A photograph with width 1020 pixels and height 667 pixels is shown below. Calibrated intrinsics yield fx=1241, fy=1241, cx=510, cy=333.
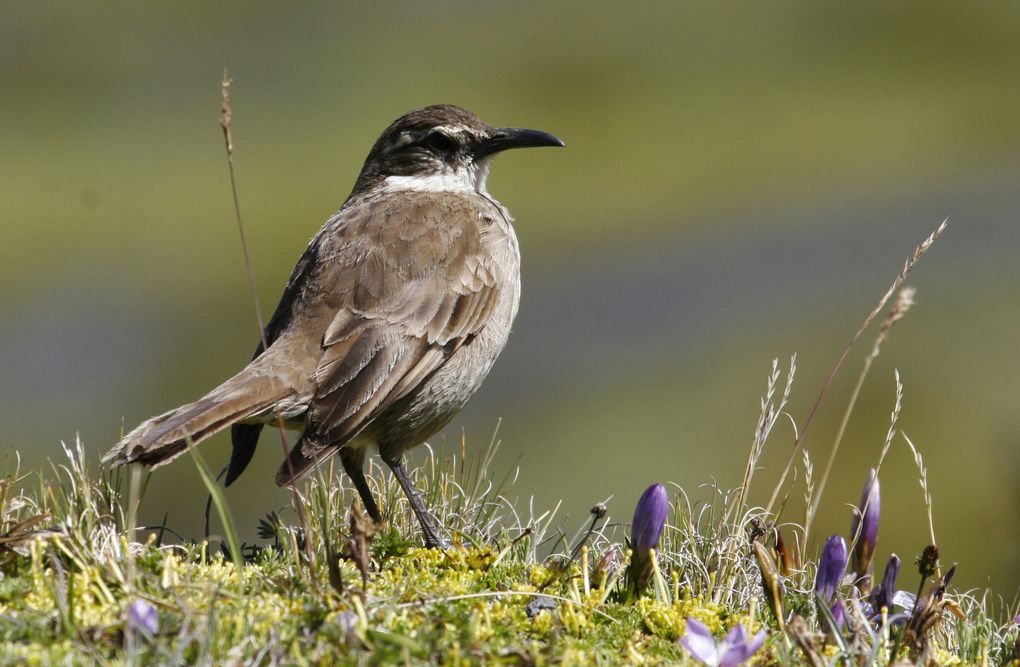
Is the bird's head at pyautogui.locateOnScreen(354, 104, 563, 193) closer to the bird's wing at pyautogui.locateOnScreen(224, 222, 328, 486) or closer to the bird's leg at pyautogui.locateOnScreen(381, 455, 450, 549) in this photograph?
the bird's wing at pyautogui.locateOnScreen(224, 222, 328, 486)

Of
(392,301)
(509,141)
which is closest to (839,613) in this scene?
(392,301)

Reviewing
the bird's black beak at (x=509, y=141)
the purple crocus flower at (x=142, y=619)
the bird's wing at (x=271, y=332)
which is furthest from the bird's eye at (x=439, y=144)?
the purple crocus flower at (x=142, y=619)

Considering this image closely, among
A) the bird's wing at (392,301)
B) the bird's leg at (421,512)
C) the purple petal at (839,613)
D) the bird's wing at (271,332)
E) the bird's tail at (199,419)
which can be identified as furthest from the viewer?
the bird's wing at (271,332)

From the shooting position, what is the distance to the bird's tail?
4.58 m

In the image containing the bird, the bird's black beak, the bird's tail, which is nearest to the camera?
the bird's tail

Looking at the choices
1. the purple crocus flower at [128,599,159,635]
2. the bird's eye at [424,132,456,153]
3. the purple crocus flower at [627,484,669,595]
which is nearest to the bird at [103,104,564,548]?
the bird's eye at [424,132,456,153]

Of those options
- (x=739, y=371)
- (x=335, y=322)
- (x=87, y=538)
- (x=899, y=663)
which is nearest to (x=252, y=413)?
(x=335, y=322)

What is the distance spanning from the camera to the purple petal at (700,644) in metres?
3.33

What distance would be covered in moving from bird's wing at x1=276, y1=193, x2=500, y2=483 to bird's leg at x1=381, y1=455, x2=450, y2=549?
275mm

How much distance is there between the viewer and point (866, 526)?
416 cm

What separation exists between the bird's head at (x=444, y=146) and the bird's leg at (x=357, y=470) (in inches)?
71.9

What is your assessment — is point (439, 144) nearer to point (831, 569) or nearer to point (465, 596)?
point (831, 569)

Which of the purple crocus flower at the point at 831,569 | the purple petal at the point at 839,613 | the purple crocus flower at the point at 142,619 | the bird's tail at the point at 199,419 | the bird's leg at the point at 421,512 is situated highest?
the bird's tail at the point at 199,419

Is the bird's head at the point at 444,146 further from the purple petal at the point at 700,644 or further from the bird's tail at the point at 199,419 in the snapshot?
the purple petal at the point at 700,644
